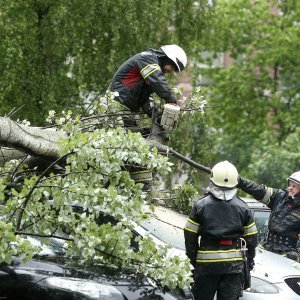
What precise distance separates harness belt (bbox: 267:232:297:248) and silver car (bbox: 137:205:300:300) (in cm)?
90

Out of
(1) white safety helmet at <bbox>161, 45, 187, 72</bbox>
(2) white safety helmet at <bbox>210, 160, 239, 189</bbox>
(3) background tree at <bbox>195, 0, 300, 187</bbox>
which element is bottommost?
(3) background tree at <bbox>195, 0, 300, 187</bbox>

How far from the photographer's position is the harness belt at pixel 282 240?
969 centimetres

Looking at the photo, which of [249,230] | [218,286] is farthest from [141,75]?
[218,286]

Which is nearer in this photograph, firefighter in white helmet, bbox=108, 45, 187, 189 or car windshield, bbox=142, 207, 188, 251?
car windshield, bbox=142, 207, 188, 251

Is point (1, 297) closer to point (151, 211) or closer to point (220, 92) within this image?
point (151, 211)

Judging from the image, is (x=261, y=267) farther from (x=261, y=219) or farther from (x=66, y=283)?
(x=66, y=283)

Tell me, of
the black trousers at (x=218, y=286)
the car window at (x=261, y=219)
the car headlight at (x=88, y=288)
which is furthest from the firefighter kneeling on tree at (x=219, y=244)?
the car window at (x=261, y=219)

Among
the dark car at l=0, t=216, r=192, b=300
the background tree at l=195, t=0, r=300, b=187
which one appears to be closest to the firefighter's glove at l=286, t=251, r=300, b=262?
the dark car at l=0, t=216, r=192, b=300

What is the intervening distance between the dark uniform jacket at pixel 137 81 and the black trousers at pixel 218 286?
205cm

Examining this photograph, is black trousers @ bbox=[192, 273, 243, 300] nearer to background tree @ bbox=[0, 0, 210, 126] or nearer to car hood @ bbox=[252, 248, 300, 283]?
car hood @ bbox=[252, 248, 300, 283]

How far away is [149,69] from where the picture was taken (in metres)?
8.95

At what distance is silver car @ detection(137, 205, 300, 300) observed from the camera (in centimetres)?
789

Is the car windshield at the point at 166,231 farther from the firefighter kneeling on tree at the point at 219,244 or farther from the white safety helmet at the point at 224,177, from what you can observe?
the white safety helmet at the point at 224,177

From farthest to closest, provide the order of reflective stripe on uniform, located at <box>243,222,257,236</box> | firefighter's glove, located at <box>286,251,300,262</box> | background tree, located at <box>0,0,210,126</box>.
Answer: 1. background tree, located at <box>0,0,210,126</box>
2. firefighter's glove, located at <box>286,251,300,262</box>
3. reflective stripe on uniform, located at <box>243,222,257,236</box>
